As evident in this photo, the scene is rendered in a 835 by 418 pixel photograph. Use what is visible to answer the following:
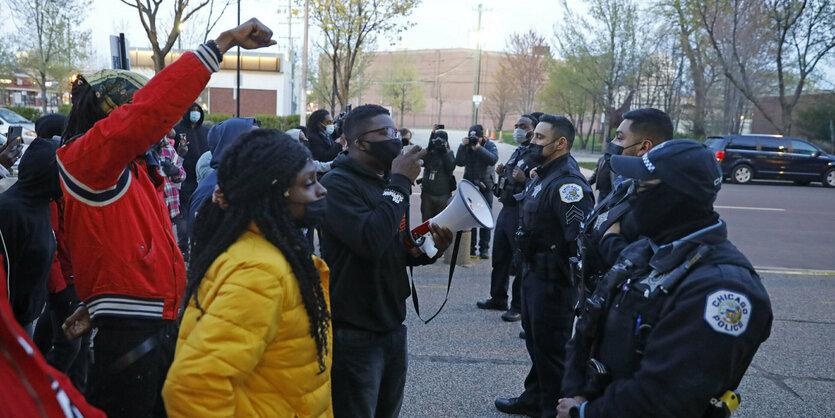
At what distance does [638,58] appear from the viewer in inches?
1180

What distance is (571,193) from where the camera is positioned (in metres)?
4.14

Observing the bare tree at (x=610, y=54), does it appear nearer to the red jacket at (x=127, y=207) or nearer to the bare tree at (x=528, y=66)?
the bare tree at (x=528, y=66)

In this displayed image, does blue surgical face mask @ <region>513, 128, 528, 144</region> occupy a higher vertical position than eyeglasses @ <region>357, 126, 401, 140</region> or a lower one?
lower

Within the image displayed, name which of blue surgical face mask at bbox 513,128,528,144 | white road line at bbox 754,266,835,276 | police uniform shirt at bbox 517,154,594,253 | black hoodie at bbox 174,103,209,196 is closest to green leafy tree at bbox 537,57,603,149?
white road line at bbox 754,266,835,276

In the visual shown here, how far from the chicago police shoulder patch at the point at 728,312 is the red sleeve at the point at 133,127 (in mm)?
1738

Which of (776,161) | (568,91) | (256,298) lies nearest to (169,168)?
(256,298)

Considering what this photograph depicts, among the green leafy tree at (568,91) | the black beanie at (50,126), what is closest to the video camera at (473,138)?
the black beanie at (50,126)

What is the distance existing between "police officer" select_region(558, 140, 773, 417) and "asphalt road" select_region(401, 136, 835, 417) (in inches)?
87.5

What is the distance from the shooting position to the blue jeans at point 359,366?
2652 millimetres

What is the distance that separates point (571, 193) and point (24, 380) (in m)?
3.52

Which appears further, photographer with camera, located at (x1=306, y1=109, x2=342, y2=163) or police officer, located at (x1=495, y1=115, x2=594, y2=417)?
photographer with camera, located at (x1=306, y1=109, x2=342, y2=163)

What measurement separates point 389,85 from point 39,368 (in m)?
→ 64.3

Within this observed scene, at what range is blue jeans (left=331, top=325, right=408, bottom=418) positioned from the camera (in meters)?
2.65

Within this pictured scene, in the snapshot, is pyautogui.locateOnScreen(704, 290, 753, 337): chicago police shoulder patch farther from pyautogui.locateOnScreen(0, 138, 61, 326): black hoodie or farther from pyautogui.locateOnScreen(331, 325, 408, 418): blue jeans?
pyautogui.locateOnScreen(0, 138, 61, 326): black hoodie
